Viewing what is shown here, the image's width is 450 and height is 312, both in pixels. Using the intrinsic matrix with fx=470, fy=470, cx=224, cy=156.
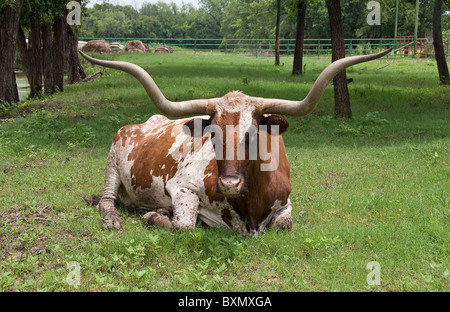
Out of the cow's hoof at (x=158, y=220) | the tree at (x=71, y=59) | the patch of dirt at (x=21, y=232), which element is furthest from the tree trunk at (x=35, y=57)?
the cow's hoof at (x=158, y=220)

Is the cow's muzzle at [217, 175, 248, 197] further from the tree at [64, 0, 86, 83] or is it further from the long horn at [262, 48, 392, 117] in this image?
the tree at [64, 0, 86, 83]

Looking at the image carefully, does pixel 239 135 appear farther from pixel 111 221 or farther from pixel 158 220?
pixel 111 221

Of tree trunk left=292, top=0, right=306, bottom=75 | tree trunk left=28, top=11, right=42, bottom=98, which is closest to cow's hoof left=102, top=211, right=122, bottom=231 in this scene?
tree trunk left=28, top=11, right=42, bottom=98

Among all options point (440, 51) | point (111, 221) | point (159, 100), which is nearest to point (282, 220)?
point (159, 100)

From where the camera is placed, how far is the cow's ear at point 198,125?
16.5ft

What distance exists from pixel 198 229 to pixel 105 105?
9.77 meters

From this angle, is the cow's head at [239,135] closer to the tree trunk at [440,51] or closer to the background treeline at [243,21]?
the tree trunk at [440,51]

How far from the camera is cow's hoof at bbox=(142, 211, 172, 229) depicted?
17.4ft

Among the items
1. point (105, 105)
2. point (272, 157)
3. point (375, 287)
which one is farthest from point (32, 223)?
point (105, 105)

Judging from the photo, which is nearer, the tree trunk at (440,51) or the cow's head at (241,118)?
the cow's head at (241,118)

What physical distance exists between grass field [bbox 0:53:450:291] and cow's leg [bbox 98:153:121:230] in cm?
14

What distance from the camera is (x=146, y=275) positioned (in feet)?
13.3

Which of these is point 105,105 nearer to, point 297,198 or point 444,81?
point 297,198

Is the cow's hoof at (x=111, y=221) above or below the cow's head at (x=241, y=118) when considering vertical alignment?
below
